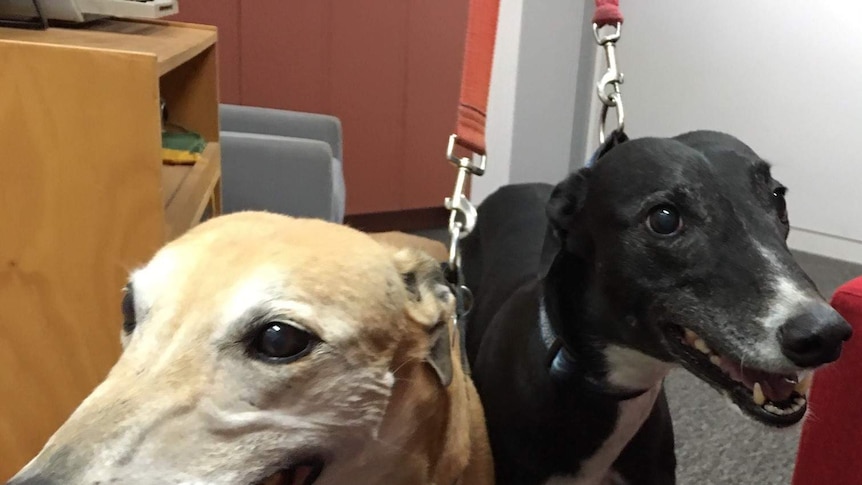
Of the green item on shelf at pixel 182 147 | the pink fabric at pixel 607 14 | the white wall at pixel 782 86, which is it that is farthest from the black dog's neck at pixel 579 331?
the white wall at pixel 782 86

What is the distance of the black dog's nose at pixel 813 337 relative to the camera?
974mm

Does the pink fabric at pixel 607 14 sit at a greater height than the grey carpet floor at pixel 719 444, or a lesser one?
greater

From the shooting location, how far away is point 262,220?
1045 millimetres

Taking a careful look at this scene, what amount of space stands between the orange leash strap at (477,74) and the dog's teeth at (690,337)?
0.43 m

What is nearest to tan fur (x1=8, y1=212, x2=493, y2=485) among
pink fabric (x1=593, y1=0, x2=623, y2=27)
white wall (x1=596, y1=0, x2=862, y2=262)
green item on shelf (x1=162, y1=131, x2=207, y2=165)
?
pink fabric (x1=593, y1=0, x2=623, y2=27)

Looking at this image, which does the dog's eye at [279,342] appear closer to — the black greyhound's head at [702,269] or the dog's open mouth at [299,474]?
the dog's open mouth at [299,474]

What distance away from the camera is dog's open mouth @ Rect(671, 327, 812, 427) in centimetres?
106

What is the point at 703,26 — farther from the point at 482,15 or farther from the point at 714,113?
the point at 482,15

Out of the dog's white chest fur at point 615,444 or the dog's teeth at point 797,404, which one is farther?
the dog's white chest fur at point 615,444

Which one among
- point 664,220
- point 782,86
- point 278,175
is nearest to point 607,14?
point 664,220

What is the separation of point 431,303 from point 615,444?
456mm

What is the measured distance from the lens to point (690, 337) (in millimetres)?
1132

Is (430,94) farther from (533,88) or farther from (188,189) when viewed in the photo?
(188,189)

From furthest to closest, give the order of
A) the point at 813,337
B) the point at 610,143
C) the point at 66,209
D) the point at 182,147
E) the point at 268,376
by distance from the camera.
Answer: the point at 182,147 < the point at 610,143 < the point at 66,209 < the point at 813,337 < the point at 268,376
